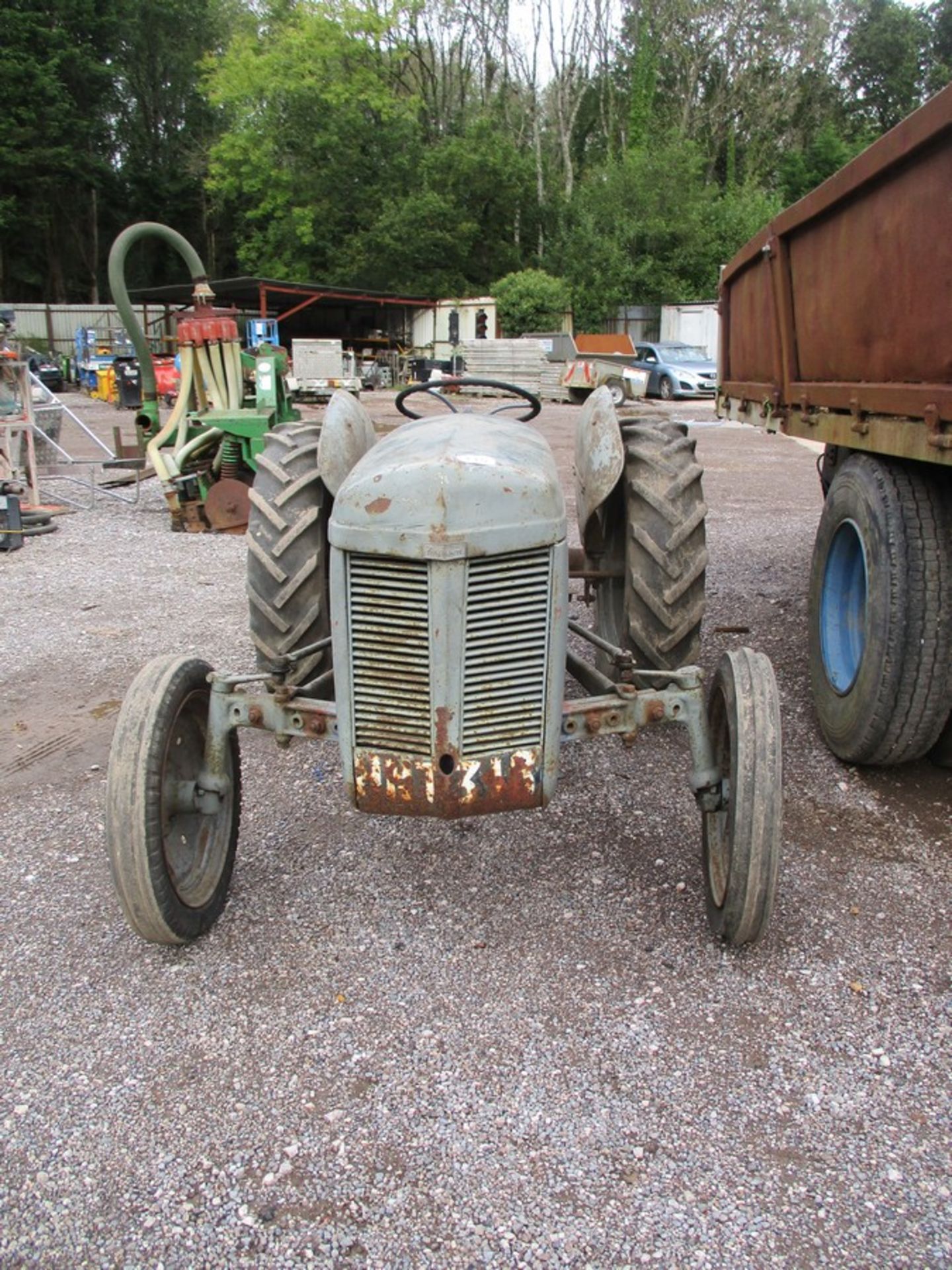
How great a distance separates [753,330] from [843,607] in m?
2.03

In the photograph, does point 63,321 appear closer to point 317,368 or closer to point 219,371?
point 317,368

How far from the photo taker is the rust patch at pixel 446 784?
8.14ft

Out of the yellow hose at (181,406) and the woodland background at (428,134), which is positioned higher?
the woodland background at (428,134)

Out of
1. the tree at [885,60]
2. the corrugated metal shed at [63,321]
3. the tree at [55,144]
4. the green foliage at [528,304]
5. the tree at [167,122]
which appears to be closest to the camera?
the green foliage at [528,304]

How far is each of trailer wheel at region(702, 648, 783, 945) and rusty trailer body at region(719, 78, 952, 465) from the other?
91cm

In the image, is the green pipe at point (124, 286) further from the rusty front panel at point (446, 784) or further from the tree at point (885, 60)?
the tree at point (885, 60)

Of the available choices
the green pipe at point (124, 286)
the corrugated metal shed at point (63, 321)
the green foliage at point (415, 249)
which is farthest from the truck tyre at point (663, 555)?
the green foliage at point (415, 249)

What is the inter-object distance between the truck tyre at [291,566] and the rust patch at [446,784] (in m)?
0.96

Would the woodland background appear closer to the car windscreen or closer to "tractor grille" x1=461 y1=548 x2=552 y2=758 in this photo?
the car windscreen

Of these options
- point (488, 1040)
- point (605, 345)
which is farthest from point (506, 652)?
point (605, 345)

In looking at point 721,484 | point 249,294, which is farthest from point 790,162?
point 721,484

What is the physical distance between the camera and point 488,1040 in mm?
2439

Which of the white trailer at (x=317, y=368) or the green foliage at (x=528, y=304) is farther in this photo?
the green foliage at (x=528, y=304)

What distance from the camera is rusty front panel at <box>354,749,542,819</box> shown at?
248 cm
